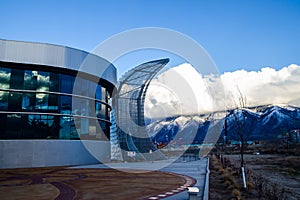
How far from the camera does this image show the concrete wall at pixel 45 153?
27234 mm

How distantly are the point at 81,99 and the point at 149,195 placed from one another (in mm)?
23874

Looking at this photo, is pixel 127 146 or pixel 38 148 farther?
pixel 127 146

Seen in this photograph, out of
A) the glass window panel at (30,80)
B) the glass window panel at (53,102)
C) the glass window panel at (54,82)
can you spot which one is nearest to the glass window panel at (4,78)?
the glass window panel at (30,80)

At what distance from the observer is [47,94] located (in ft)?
98.8

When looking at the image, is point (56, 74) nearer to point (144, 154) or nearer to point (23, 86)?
point (23, 86)

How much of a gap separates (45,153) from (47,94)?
20.4 feet

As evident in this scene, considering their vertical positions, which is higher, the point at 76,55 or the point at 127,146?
the point at 76,55

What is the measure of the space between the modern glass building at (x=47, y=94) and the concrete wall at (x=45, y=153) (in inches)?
6.7

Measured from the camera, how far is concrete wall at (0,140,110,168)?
27234mm

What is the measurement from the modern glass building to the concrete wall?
0.56 feet

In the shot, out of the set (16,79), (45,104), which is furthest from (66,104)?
(16,79)

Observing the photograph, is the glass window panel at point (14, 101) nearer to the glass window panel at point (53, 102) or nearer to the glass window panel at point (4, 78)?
the glass window panel at point (4, 78)

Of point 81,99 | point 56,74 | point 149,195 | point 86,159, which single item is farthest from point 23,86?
point 149,195

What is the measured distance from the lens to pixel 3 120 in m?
27.6
